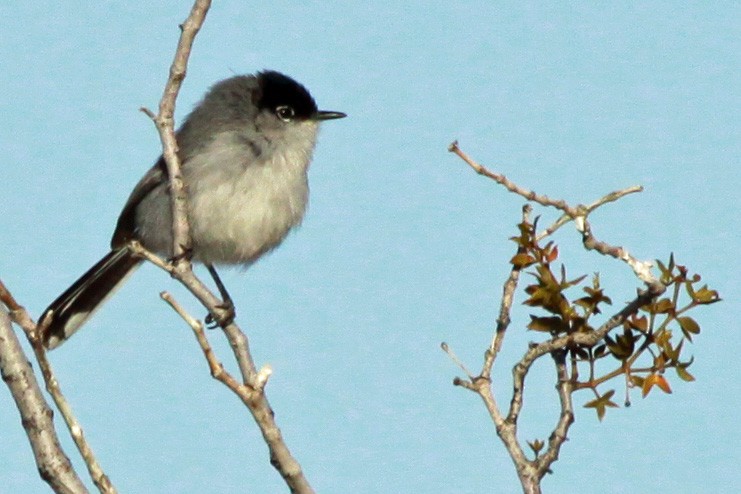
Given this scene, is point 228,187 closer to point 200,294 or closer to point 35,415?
point 200,294

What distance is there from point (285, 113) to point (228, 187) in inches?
36.1

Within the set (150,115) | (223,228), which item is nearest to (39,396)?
(150,115)

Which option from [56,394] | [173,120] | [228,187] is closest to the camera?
[56,394]

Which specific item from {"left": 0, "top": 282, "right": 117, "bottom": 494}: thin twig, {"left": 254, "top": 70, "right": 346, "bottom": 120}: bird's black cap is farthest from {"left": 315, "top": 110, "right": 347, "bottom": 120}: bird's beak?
{"left": 0, "top": 282, "right": 117, "bottom": 494}: thin twig

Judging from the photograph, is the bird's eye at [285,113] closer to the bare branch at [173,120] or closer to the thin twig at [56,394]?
the bare branch at [173,120]

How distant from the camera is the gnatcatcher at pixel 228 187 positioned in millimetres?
6367

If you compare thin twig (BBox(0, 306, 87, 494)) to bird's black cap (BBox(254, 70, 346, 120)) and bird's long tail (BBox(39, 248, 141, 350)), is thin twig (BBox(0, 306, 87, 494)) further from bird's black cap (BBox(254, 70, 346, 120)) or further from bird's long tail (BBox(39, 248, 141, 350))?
bird's black cap (BBox(254, 70, 346, 120))

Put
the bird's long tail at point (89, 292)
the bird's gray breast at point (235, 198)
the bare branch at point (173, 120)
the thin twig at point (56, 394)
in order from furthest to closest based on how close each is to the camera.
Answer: the bird's long tail at point (89, 292) → the bird's gray breast at point (235, 198) → the bare branch at point (173, 120) → the thin twig at point (56, 394)

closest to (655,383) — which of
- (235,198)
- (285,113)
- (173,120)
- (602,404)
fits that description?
(602,404)

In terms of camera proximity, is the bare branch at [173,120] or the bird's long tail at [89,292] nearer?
the bare branch at [173,120]

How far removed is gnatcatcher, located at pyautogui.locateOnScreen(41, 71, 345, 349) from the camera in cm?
637

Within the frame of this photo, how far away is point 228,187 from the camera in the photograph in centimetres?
631

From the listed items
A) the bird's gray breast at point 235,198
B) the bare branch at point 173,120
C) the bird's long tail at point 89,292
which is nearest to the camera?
the bare branch at point 173,120

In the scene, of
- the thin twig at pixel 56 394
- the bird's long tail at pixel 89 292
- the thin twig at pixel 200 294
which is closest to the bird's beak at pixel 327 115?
the bird's long tail at pixel 89 292
